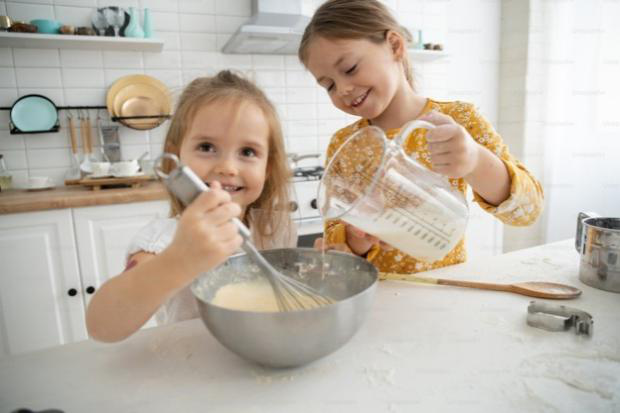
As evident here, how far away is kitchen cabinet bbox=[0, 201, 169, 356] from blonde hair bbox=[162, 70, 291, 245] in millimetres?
667

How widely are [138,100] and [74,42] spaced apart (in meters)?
0.33

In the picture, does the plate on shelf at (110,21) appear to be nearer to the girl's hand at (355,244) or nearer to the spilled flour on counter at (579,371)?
the girl's hand at (355,244)

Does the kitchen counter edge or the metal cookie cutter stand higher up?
the metal cookie cutter

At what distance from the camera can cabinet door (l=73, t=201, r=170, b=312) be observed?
4.84 feet

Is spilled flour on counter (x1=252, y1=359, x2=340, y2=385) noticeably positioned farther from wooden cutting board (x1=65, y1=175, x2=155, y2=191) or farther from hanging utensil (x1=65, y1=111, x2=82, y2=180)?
hanging utensil (x1=65, y1=111, x2=82, y2=180)

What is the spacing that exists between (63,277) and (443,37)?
244cm

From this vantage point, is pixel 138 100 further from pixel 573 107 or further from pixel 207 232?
pixel 573 107

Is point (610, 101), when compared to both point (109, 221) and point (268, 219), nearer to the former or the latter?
point (268, 219)

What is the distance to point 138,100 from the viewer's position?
191 centimetres

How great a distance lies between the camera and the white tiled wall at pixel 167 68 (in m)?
1.78

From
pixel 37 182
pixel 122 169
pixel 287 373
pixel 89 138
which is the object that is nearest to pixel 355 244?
pixel 287 373

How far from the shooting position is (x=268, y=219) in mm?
926

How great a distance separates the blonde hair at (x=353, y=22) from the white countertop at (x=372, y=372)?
0.57 metres

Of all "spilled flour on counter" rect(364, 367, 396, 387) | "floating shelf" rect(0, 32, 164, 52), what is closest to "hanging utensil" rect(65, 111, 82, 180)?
"floating shelf" rect(0, 32, 164, 52)
